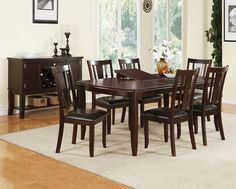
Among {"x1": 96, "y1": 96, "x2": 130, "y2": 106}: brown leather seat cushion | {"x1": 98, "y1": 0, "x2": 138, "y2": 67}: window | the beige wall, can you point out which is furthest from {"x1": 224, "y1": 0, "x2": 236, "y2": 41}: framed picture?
{"x1": 96, "y1": 96, "x2": 130, "y2": 106}: brown leather seat cushion

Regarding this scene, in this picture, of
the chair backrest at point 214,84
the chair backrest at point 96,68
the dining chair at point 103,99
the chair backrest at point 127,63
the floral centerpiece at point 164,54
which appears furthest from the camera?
the chair backrest at point 127,63

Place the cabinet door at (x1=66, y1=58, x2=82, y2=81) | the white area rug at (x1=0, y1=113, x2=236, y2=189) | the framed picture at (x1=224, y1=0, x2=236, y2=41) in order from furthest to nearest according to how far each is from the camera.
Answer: the framed picture at (x1=224, y1=0, x2=236, y2=41) < the cabinet door at (x1=66, y1=58, x2=82, y2=81) < the white area rug at (x1=0, y1=113, x2=236, y2=189)

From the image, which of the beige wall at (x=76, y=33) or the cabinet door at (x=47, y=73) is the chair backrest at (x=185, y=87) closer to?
the cabinet door at (x=47, y=73)

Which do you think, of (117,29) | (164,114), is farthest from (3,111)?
(164,114)

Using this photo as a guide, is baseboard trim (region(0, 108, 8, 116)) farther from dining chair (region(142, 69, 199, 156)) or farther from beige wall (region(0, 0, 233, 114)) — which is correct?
dining chair (region(142, 69, 199, 156))

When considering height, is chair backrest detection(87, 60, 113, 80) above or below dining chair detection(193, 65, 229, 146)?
above

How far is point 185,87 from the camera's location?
438 centimetres

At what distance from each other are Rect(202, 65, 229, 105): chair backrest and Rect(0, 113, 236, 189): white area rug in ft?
1.70

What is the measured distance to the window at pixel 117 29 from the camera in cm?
825

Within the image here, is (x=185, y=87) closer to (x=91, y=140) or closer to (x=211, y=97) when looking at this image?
(x=211, y=97)

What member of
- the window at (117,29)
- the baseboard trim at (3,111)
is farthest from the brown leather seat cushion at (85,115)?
the window at (117,29)

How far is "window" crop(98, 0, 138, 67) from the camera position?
825 centimetres

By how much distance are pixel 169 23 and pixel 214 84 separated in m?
4.87

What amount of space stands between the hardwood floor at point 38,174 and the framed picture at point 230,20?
4791mm
